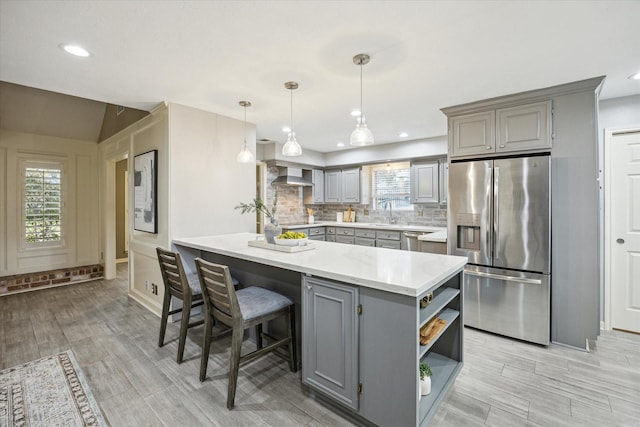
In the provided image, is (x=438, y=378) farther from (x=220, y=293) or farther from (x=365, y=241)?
(x=365, y=241)

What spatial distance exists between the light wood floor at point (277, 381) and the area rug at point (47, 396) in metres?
0.08

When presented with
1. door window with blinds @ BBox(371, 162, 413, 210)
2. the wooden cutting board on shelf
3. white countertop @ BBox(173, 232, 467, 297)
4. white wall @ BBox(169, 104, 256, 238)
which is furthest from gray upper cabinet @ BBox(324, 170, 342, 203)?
the wooden cutting board on shelf

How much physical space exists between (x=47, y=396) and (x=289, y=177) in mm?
4361

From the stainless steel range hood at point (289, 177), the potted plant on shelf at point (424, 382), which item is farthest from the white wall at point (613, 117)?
the stainless steel range hood at point (289, 177)

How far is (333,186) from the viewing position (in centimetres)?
634

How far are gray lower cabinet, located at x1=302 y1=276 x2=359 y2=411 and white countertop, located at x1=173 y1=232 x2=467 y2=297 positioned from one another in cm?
9

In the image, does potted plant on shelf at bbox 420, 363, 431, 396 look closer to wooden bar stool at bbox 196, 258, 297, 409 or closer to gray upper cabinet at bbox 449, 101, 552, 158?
wooden bar stool at bbox 196, 258, 297, 409

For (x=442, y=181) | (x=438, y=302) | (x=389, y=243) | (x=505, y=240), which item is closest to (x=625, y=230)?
(x=505, y=240)

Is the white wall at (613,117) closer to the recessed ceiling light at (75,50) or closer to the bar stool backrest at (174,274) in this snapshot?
the bar stool backrest at (174,274)

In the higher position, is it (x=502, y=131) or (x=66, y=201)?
(x=502, y=131)

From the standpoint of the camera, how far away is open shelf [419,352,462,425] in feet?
5.66

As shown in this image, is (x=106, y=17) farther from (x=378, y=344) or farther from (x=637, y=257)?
(x=637, y=257)

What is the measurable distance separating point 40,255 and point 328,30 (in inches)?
225

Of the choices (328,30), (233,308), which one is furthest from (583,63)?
(233,308)
